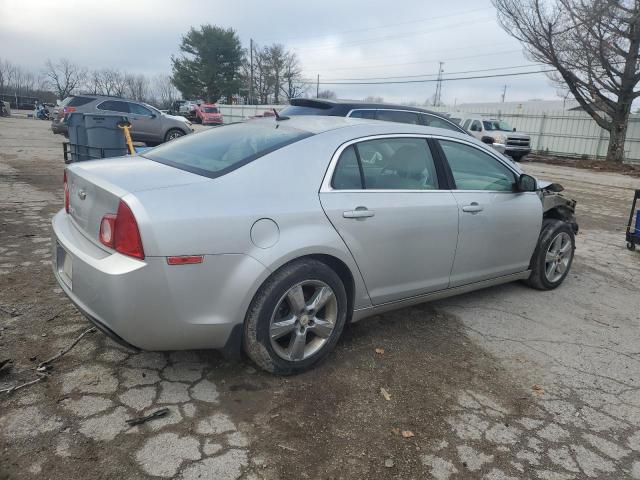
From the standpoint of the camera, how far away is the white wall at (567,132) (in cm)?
2423

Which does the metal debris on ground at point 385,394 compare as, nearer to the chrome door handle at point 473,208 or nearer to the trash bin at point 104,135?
the chrome door handle at point 473,208

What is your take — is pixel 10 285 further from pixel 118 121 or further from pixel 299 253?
pixel 118 121

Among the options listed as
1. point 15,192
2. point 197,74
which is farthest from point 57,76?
point 15,192

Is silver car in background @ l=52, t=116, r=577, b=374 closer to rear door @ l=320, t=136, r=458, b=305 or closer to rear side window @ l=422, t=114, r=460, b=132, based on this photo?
rear door @ l=320, t=136, r=458, b=305

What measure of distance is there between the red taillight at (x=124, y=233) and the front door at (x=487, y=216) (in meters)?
2.37

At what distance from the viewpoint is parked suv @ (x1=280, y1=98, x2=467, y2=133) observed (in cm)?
754

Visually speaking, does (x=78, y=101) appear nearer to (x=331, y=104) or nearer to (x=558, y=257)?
(x=331, y=104)

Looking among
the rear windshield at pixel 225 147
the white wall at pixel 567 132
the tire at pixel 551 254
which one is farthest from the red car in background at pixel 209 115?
the rear windshield at pixel 225 147

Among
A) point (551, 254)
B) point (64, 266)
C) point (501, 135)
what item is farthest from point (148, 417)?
point (501, 135)

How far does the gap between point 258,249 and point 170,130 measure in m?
15.2

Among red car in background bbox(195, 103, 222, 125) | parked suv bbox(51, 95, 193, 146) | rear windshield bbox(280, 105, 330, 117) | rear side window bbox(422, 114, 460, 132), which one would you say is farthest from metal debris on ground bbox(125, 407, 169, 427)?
red car in background bbox(195, 103, 222, 125)

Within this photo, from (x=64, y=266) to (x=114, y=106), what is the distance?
15.5 metres

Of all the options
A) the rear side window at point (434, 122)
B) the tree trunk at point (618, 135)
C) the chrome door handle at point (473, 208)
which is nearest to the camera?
the chrome door handle at point (473, 208)

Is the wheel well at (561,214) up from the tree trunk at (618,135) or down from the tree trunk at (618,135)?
down
